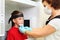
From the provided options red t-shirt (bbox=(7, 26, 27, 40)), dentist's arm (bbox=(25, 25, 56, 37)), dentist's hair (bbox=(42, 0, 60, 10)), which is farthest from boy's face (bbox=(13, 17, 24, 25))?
dentist's hair (bbox=(42, 0, 60, 10))

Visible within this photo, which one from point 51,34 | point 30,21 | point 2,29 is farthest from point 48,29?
point 30,21

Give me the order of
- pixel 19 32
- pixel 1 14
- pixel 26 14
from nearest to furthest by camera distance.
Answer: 1. pixel 1 14
2. pixel 19 32
3. pixel 26 14

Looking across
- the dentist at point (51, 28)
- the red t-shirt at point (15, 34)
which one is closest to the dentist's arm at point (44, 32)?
the dentist at point (51, 28)

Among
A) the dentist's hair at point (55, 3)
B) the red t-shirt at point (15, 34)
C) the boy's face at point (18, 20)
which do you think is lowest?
the red t-shirt at point (15, 34)

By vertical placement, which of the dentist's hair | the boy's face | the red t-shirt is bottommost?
the red t-shirt

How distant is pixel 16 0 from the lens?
1.33 m

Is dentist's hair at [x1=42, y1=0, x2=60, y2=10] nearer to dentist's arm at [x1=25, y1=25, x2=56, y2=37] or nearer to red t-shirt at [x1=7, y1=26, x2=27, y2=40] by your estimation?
dentist's arm at [x1=25, y1=25, x2=56, y2=37]

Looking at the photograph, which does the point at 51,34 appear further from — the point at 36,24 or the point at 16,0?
the point at 36,24

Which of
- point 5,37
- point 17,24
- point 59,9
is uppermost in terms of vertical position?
point 59,9

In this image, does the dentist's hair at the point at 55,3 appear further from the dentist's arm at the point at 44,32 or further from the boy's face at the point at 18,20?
the boy's face at the point at 18,20

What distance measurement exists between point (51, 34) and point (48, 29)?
11 centimetres

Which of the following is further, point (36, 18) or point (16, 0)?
point (36, 18)

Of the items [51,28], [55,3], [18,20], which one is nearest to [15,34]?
[18,20]

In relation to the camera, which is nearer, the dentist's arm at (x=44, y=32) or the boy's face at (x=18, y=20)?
the dentist's arm at (x=44, y=32)
